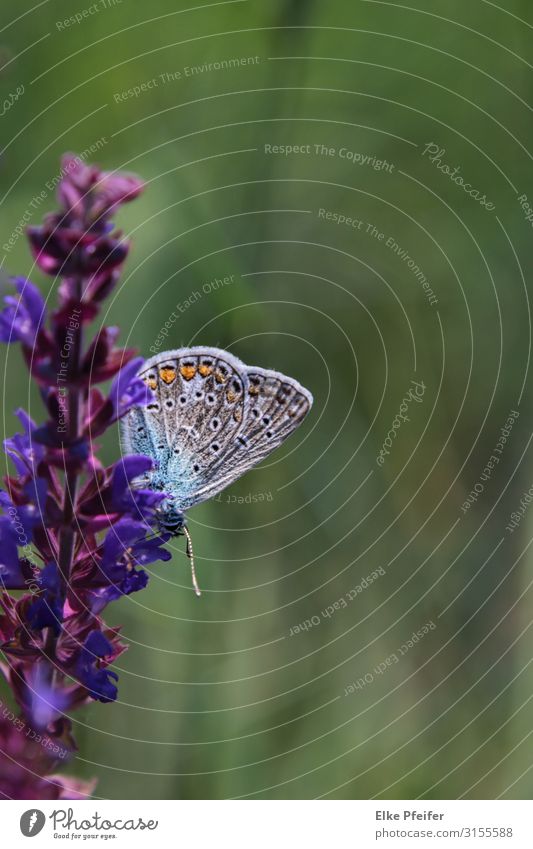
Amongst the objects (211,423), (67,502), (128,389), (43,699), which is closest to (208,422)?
(211,423)

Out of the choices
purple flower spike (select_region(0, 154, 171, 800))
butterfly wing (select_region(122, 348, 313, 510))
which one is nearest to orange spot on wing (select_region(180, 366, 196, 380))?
butterfly wing (select_region(122, 348, 313, 510))

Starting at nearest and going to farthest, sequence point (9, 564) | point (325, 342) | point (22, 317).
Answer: point (22, 317), point (9, 564), point (325, 342)

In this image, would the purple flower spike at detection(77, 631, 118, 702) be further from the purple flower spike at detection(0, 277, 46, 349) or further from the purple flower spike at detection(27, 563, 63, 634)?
the purple flower spike at detection(0, 277, 46, 349)

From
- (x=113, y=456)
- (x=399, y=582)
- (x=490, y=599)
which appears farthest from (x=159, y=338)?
(x=490, y=599)

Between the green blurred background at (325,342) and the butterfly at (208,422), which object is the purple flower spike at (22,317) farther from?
the green blurred background at (325,342)

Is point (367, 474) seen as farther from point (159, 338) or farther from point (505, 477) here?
point (159, 338)

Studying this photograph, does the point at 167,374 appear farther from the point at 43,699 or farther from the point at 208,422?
the point at 43,699
